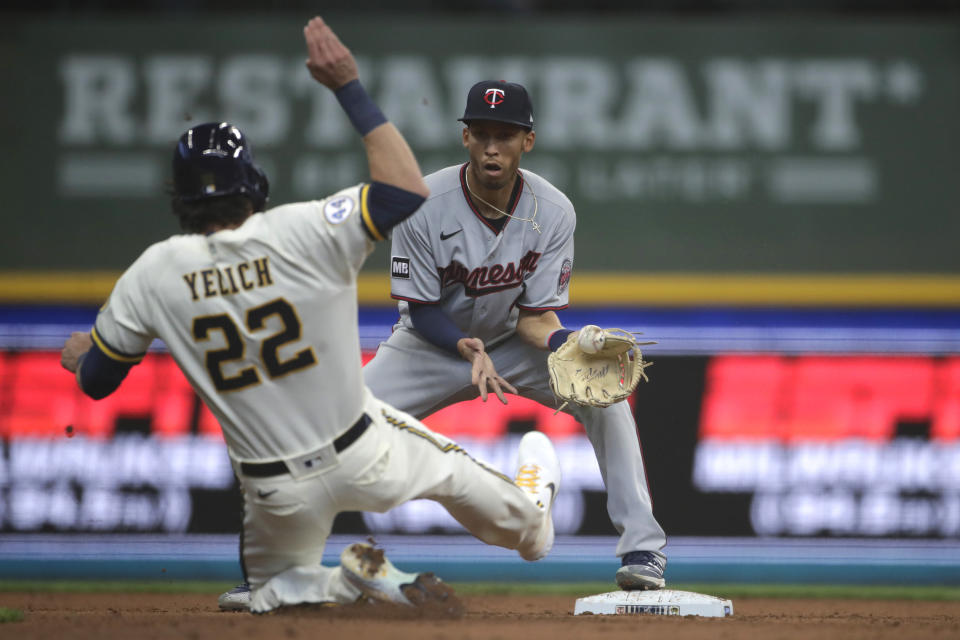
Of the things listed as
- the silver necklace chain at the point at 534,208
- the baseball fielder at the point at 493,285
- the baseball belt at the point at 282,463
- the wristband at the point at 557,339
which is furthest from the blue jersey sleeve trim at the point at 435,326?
the baseball belt at the point at 282,463

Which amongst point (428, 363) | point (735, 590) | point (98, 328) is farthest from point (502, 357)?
point (735, 590)

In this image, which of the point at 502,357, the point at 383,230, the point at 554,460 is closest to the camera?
the point at 383,230

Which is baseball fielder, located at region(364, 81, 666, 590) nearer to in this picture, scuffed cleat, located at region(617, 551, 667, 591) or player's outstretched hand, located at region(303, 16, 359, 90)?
scuffed cleat, located at region(617, 551, 667, 591)

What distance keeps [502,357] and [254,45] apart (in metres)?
3.35

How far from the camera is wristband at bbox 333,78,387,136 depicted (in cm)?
317

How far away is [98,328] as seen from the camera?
3.20 m

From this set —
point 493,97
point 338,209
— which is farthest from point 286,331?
point 493,97

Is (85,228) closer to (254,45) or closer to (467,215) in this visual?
(254,45)

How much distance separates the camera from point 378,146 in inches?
124

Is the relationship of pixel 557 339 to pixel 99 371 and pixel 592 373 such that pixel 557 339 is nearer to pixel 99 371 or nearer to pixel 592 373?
pixel 592 373

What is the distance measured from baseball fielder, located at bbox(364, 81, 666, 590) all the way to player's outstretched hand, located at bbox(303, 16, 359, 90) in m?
0.88

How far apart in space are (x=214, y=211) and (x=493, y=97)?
1205 millimetres

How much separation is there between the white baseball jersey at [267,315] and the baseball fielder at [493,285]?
0.93m

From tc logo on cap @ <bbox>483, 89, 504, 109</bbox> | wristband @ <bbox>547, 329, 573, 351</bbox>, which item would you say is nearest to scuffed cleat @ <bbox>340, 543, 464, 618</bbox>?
wristband @ <bbox>547, 329, 573, 351</bbox>
